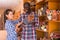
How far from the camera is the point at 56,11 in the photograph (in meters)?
2.26

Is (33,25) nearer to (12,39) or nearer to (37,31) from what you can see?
(37,31)

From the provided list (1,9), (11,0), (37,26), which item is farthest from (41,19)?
(1,9)

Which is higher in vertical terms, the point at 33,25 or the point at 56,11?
the point at 56,11

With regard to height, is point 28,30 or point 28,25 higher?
point 28,25

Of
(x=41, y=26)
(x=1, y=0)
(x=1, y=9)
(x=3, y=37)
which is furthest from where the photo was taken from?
(x=1, y=9)

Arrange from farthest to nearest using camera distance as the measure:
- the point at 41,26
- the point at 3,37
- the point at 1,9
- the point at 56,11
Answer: the point at 1,9 → the point at 3,37 → the point at 41,26 → the point at 56,11

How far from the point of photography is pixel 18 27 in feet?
9.95

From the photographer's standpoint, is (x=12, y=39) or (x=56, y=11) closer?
(x=56, y=11)

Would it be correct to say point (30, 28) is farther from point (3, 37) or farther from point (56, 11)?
point (3, 37)

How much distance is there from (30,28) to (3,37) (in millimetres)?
2257

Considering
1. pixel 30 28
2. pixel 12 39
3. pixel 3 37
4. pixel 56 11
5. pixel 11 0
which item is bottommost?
pixel 3 37

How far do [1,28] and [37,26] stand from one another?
246cm

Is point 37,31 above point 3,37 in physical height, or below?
above

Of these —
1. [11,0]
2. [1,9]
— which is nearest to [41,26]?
[11,0]
